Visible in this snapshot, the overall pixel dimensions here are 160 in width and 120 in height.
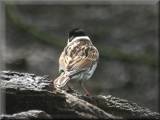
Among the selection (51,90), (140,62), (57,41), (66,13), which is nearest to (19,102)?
(51,90)

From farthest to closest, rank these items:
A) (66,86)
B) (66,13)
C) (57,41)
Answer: (66,13) < (57,41) < (66,86)

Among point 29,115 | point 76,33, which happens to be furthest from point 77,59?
point 29,115

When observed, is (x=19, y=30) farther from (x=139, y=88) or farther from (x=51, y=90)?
(x=51, y=90)

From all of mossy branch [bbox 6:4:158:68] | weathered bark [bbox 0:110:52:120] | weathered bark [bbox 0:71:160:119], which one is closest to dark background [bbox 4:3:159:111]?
mossy branch [bbox 6:4:158:68]

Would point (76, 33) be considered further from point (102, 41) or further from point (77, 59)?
point (102, 41)

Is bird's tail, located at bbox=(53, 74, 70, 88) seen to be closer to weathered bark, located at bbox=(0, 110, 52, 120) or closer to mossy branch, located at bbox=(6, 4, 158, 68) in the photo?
weathered bark, located at bbox=(0, 110, 52, 120)
